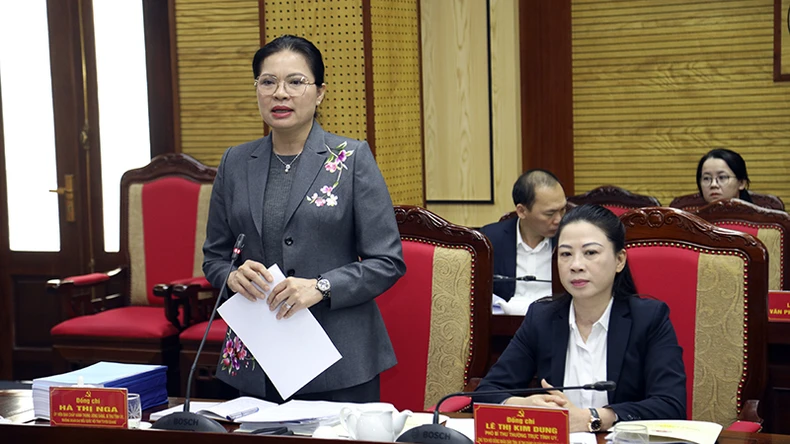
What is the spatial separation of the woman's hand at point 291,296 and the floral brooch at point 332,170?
Result: 7.5 inches

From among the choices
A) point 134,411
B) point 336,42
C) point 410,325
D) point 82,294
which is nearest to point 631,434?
point 134,411

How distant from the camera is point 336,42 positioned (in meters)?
3.92

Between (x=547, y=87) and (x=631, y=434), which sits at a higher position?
(x=547, y=87)

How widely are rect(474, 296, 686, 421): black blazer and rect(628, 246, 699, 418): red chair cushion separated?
26 centimetres

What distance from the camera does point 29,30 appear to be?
518 cm

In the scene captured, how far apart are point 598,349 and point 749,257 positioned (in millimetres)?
461

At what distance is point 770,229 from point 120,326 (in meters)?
2.54

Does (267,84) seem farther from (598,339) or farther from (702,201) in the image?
(702,201)

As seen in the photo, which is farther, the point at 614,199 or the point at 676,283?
the point at 614,199

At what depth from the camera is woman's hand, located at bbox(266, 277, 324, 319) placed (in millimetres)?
2094

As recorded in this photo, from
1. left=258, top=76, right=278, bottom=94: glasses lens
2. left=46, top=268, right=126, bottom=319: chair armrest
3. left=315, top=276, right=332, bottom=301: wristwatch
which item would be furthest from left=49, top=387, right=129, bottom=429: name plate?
left=46, top=268, right=126, bottom=319: chair armrest

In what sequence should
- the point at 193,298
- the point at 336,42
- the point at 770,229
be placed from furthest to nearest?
1. the point at 193,298
2. the point at 336,42
3. the point at 770,229

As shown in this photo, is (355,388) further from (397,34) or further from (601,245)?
(397,34)

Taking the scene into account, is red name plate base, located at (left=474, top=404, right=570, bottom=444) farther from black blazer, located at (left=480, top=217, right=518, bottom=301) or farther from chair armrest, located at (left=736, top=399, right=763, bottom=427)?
black blazer, located at (left=480, top=217, right=518, bottom=301)
